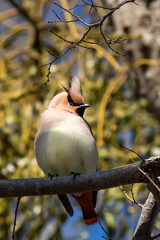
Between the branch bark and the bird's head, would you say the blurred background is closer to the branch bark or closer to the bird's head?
the bird's head

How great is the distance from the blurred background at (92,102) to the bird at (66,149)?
0.40 meters

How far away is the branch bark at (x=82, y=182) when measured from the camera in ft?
5.62

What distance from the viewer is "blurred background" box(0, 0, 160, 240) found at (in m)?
3.01

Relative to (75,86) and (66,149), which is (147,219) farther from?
(75,86)

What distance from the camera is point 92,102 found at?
3.20 metres

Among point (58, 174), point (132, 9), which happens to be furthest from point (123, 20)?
point (58, 174)

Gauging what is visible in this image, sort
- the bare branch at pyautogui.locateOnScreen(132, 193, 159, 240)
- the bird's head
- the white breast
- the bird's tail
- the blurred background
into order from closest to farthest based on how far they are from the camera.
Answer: the bare branch at pyautogui.locateOnScreen(132, 193, 159, 240) → the white breast → the bird's tail → the bird's head → the blurred background

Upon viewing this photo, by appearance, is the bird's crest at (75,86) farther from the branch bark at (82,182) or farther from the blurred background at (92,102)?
the branch bark at (82,182)

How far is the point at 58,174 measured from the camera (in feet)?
8.41

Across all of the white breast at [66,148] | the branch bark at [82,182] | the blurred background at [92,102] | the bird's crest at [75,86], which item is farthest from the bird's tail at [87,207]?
the branch bark at [82,182]

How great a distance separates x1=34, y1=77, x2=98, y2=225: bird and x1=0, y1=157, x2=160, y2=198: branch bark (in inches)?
20.2

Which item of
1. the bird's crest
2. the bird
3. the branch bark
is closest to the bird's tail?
the bird

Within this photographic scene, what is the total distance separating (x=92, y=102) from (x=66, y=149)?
31.3 inches

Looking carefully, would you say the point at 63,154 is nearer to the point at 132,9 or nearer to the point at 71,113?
the point at 71,113
